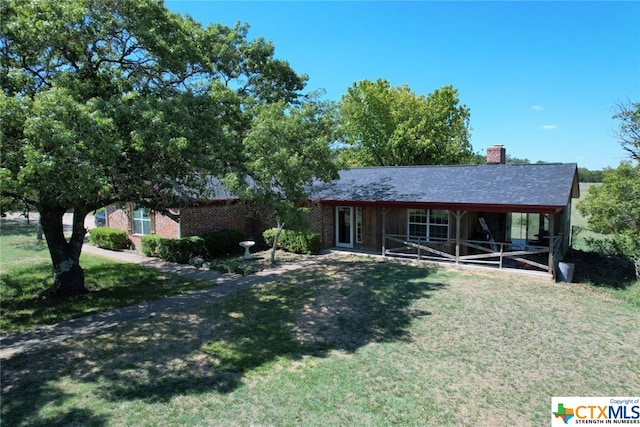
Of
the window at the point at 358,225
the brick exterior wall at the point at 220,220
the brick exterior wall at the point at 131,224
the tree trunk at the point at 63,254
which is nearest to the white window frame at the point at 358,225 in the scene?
the window at the point at 358,225

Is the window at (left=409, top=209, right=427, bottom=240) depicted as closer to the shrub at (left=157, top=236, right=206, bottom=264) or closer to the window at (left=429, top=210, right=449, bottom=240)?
the window at (left=429, top=210, right=449, bottom=240)

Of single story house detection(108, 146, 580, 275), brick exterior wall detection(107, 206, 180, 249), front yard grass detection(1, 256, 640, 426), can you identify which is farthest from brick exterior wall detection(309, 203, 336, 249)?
front yard grass detection(1, 256, 640, 426)

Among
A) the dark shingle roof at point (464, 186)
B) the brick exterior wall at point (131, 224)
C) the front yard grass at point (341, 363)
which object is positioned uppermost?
the dark shingle roof at point (464, 186)

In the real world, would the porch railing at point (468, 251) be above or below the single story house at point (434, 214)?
below

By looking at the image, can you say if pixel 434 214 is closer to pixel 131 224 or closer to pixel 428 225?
pixel 428 225

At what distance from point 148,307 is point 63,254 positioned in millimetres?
3154

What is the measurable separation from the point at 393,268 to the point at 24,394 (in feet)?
38.3

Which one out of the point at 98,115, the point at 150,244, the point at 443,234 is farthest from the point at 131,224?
the point at 443,234

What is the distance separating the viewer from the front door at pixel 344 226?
19197mm

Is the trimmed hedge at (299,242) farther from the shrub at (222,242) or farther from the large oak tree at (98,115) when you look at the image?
the large oak tree at (98,115)

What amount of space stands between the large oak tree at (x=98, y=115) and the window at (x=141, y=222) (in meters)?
7.47

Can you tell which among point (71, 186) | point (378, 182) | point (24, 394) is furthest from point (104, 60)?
point (378, 182)

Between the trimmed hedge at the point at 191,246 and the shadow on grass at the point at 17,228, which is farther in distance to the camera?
the shadow on grass at the point at 17,228

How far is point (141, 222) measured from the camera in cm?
1923
